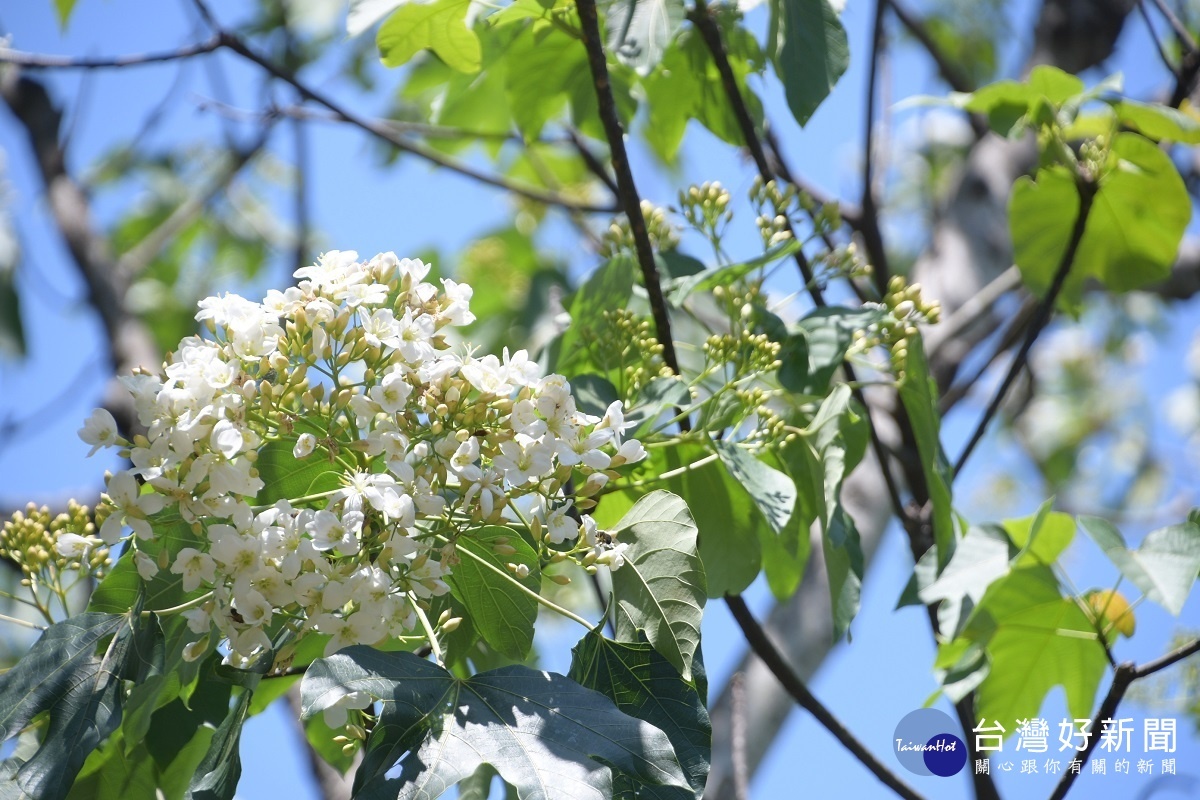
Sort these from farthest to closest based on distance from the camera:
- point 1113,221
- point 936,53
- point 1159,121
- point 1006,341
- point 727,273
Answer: point 936,53
point 1006,341
point 1113,221
point 1159,121
point 727,273

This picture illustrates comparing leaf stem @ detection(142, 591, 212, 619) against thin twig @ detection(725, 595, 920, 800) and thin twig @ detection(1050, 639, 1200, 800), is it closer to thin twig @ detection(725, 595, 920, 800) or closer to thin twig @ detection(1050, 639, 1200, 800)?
thin twig @ detection(725, 595, 920, 800)

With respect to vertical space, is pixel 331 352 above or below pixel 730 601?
above

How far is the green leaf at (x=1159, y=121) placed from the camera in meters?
1.67

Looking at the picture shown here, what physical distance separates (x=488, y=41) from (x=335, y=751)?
3.61 feet

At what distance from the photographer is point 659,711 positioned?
1.05 metres

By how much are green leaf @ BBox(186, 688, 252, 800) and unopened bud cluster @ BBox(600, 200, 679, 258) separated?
0.77 meters

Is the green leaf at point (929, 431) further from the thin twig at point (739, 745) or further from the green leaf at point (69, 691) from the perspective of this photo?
the green leaf at point (69, 691)

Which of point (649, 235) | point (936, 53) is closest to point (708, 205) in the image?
point (649, 235)

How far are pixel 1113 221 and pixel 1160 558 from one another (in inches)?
33.9

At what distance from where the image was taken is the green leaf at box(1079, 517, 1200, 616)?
135 cm

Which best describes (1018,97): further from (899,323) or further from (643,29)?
(643,29)

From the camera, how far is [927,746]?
171 cm

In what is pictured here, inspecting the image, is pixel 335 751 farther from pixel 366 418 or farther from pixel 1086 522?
pixel 1086 522

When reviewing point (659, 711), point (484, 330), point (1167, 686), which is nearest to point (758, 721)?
point (1167, 686)
